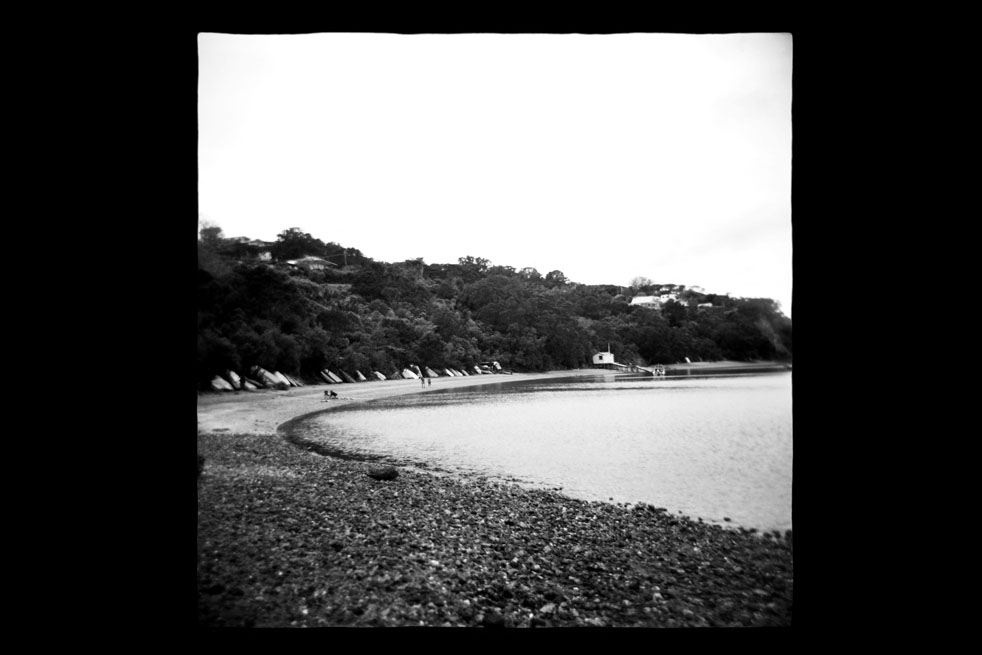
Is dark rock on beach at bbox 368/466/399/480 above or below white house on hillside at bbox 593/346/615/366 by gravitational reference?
below

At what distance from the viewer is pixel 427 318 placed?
23.6 ft

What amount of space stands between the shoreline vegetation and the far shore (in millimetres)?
561

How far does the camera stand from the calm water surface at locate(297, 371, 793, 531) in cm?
556

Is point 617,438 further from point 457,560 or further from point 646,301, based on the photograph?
point 457,560

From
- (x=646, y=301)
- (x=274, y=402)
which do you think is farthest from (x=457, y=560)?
(x=646, y=301)

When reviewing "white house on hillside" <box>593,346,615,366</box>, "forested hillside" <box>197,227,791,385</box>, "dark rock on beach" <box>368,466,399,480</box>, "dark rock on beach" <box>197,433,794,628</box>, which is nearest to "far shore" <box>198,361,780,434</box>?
"forested hillside" <box>197,227,791,385</box>

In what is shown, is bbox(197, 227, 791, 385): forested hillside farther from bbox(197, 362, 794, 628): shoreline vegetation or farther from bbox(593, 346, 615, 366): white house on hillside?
bbox(197, 362, 794, 628): shoreline vegetation

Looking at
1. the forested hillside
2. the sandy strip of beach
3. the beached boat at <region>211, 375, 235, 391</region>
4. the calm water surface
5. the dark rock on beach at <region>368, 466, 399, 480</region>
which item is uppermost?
the forested hillside

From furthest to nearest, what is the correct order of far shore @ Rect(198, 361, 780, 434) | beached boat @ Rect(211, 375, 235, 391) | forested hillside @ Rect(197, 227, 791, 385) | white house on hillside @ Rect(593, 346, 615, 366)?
white house on hillside @ Rect(593, 346, 615, 366) → far shore @ Rect(198, 361, 780, 434) → beached boat @ Rect(211, 375, 235, 391) → forested hillside @ Rect(197, 227, 791, 385)

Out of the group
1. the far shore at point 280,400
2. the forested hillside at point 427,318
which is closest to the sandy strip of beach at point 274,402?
the far shore at point 280,400

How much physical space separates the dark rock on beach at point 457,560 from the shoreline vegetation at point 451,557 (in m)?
0.01
